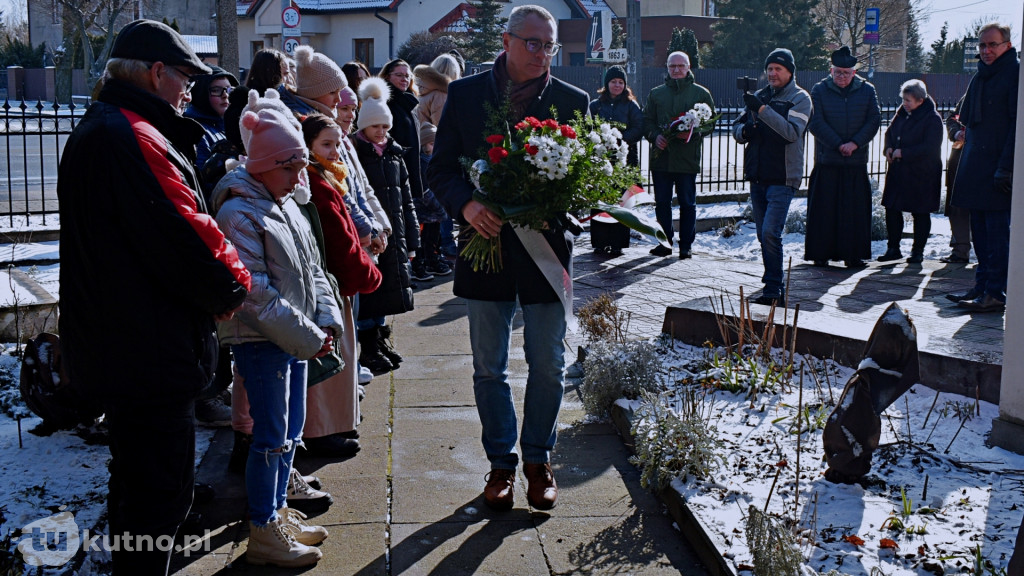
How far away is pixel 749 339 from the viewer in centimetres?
583

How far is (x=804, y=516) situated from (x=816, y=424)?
3.06ft

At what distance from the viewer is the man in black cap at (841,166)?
9.38 meters

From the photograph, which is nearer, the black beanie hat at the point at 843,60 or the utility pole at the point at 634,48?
the black beanie hat at the point at 843,60

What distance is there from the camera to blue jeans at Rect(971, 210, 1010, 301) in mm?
7605

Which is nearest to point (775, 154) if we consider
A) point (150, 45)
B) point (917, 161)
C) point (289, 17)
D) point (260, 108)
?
point (917, 161)

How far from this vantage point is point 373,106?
624 cm

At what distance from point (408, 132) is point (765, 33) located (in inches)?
1684

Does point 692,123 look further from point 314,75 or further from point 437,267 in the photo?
point 314,75

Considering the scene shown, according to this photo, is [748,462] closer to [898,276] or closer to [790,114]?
[790,114]

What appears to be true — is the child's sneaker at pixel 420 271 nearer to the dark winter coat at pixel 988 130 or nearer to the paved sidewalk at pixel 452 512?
the paved sidewalk at pixel 452 512

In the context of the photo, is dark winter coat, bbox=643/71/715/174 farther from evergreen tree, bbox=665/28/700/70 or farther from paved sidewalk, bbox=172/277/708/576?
evergreen tree, bbox=665/28/700/70

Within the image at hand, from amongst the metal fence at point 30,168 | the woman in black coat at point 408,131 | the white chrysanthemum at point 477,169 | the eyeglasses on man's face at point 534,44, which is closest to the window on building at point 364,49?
the metal fence at point 30,168

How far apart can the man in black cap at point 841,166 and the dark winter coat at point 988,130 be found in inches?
55.6

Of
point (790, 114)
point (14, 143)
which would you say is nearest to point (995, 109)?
point (790, 114)
